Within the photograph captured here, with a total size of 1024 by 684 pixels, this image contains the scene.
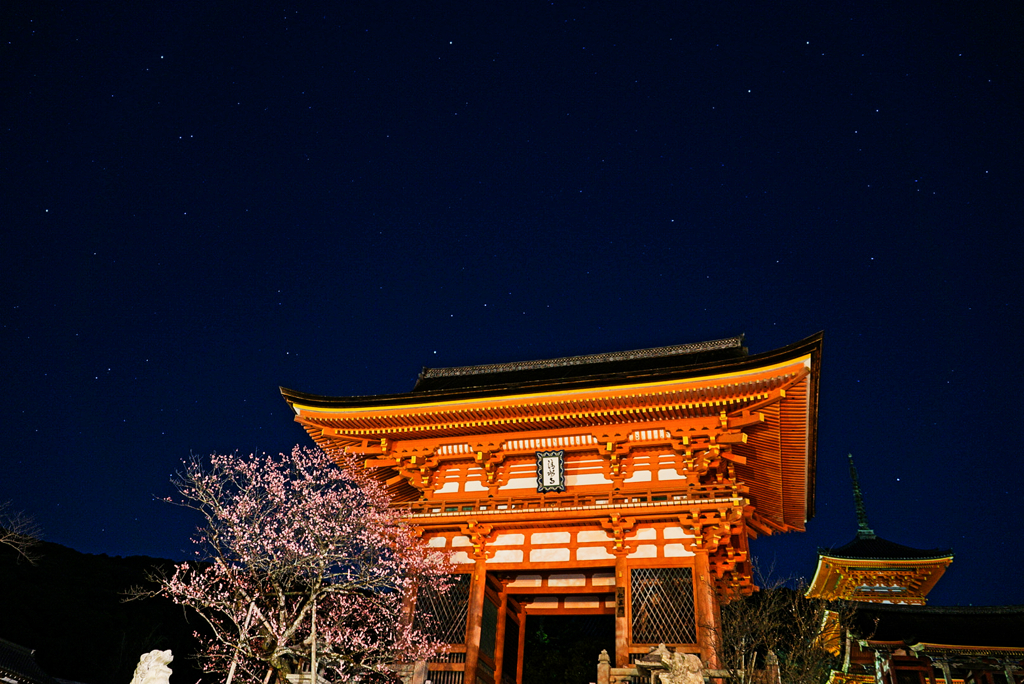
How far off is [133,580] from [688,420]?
4487 cm

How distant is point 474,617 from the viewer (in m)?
15.9

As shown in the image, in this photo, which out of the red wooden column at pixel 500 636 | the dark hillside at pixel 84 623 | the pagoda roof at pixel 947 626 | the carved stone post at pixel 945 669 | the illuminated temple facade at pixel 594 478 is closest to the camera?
the carved stone post at pixel 945 669

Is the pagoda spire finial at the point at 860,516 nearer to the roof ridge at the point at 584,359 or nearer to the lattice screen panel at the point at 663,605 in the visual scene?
the roof ridge at the point at 584,359

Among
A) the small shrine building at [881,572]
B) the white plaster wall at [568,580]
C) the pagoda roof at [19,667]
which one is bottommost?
the pagoda roof at [19,667]

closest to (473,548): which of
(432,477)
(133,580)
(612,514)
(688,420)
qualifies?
(432,477)

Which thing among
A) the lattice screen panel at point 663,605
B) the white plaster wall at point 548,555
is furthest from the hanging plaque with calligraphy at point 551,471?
the lattice screen panel at point 663,605

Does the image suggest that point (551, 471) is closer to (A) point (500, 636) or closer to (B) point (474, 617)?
(B) point (474, 617)

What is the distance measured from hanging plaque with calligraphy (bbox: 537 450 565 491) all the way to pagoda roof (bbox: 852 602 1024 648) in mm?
8181

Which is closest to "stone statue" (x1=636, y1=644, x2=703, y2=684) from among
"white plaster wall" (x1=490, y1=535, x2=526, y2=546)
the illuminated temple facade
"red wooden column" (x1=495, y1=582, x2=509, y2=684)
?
the illuminated temple facade

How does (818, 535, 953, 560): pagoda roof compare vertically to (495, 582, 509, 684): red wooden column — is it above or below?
above

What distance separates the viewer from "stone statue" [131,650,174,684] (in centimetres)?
1002

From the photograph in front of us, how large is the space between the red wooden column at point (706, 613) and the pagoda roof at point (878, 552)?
969 inches

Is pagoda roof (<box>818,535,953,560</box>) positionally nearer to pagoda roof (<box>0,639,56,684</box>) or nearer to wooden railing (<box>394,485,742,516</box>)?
wooden railing (<box>394,485,742,516</box>)

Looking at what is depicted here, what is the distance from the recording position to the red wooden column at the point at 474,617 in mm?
15266
